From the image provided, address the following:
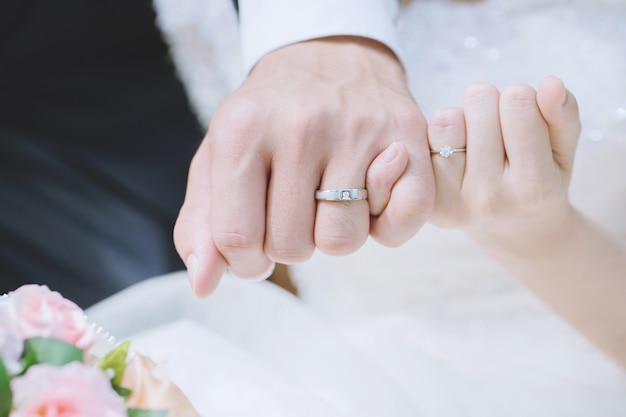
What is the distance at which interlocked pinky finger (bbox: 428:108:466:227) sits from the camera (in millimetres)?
624

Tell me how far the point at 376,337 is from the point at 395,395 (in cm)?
28

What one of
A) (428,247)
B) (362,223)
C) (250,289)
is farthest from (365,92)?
(428,247)

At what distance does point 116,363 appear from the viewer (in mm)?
367

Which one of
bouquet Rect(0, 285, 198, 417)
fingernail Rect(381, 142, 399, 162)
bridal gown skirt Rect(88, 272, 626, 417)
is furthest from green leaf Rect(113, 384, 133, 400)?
fingernail Rect(381, 142, 399, 162)

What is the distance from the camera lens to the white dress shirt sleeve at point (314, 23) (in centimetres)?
75

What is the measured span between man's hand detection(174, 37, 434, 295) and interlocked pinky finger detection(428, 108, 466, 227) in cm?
1

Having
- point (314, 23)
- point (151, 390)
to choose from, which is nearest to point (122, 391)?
point (151, 390)

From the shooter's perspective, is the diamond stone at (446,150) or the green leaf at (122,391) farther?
the diamond stone at (446,150)

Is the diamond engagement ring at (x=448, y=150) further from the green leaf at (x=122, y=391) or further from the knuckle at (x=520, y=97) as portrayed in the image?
the green leaf at (x=122, y=391)

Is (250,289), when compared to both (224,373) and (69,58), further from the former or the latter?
(69,58)

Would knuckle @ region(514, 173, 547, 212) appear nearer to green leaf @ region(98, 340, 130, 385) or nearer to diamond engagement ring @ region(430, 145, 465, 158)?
diamond engagement ring @ region(430, 145, 465, 158)

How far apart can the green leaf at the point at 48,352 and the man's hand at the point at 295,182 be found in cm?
22

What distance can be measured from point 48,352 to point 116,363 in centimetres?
4

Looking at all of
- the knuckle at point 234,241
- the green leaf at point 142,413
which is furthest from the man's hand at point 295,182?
the green leaf at point 142,413
